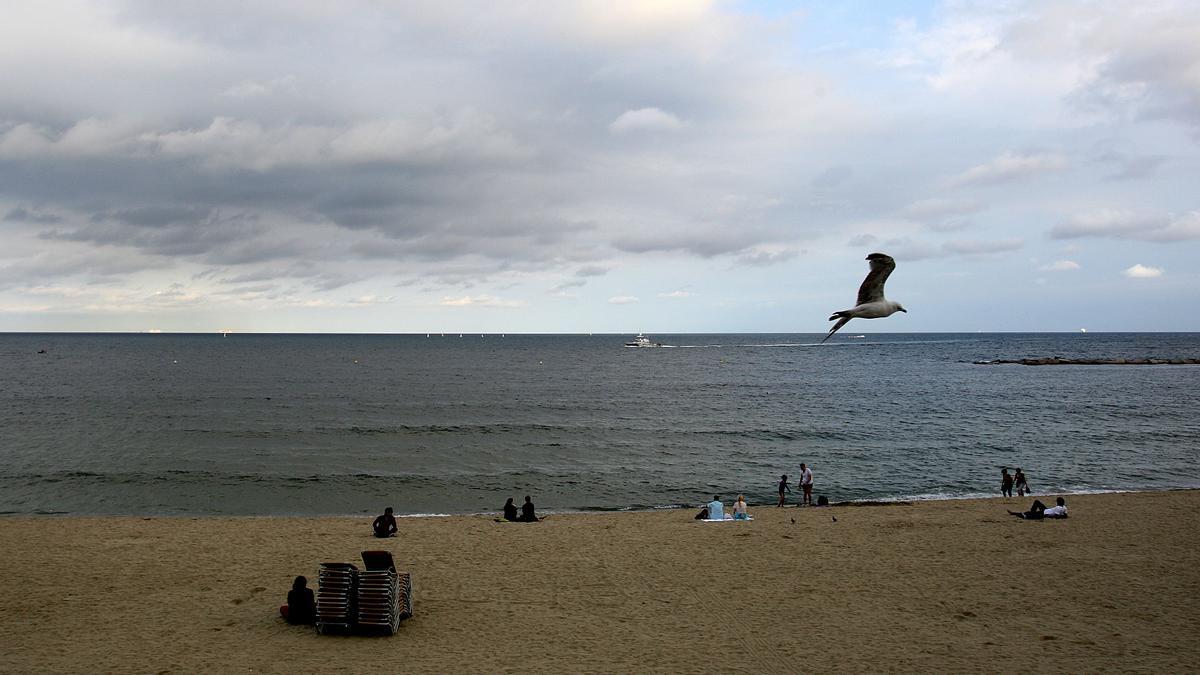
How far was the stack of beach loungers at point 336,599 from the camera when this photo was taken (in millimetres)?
12305

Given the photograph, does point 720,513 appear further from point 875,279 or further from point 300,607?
point 875,279

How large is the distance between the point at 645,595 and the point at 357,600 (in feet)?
17.2

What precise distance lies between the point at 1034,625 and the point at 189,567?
16.5 m

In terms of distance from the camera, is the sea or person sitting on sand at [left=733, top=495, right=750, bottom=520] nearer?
person sitting on sand at [left=733, top=495, right=750, bottom=520]

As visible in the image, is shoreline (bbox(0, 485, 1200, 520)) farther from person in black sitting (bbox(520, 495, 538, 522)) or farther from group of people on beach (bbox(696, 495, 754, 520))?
group of people on beach (bbox(696, 495, 754, 520))

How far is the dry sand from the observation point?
1153cm

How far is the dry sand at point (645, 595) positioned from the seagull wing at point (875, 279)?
5.29m

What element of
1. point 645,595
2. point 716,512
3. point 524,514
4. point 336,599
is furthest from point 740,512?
point 336,599

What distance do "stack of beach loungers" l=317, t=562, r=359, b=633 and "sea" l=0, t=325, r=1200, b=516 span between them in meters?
13.7

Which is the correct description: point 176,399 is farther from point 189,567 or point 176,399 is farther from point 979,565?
point 979,565

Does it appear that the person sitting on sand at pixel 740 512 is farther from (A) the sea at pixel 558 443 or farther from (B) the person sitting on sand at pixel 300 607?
(B) the person sitting on sand at pixel 300 607

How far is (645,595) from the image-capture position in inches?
574

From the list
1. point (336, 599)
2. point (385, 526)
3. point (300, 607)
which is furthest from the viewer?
point (385, 526)

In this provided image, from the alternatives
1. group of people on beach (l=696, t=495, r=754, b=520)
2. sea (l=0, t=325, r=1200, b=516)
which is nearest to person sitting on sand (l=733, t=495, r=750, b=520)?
group of people on beach (l=696, t=495, r=754, b=520)
